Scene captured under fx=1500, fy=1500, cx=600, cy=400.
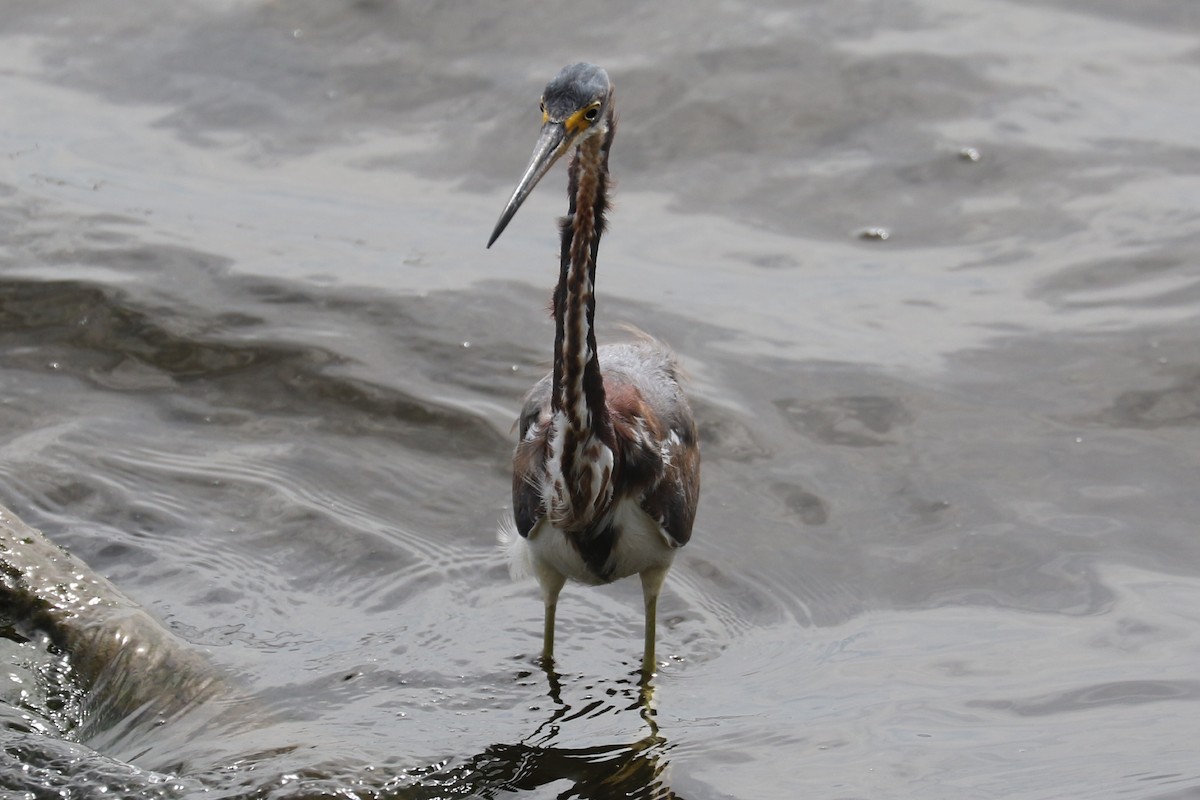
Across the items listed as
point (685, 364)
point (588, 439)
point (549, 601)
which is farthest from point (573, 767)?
point (685, 364)

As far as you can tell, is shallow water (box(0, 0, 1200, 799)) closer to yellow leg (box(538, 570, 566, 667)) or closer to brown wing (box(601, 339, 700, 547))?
yellow leg (box(538, 570, 566, 667))

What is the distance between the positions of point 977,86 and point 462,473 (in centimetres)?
579

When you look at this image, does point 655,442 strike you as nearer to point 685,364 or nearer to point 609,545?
point 609,545

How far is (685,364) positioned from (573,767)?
3.70 metres

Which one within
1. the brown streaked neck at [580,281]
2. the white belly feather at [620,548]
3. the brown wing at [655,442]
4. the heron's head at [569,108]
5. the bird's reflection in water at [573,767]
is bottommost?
the bird's reflection in water at [573,767]

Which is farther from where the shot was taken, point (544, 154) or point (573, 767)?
point (573, 767)

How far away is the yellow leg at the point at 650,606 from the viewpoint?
19.6 ft

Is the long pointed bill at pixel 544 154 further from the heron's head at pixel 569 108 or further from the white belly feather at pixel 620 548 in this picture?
the white belly feather at pixel 620 548

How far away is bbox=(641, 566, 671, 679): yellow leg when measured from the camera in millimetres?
5984

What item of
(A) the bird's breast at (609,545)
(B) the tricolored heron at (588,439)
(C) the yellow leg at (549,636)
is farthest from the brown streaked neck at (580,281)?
(C) the yellow leg at (549,636)

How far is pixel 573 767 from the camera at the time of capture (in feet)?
17.1

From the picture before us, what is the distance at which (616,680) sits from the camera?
5973 mm

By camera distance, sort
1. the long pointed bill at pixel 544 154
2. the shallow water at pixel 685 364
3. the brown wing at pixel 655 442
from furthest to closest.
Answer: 1. the brown wing at pixel 655 442
2. the shallow water at pixel 685 364
3. the long pointed bill at pixel 544 154

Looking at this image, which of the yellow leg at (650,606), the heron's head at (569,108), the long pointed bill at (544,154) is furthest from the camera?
the yellow leg at (650,606)
